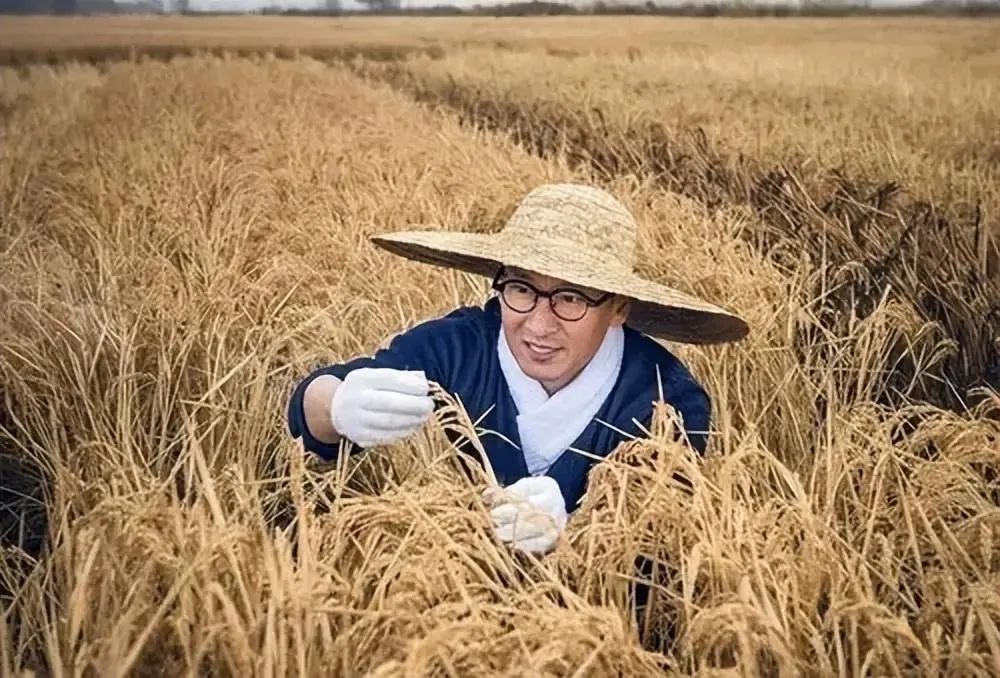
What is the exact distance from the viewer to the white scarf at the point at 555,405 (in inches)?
58.1

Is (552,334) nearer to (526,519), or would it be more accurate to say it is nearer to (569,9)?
(526,519)

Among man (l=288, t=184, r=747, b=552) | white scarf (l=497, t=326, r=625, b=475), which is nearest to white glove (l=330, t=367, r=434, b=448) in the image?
man (l=288, t=184, r=747, b=552)

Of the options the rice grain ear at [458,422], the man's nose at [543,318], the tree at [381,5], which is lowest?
the rice grain ear at [458,422]

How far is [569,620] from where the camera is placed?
1234 millimetres

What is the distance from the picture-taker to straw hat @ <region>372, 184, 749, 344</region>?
56.5 inches

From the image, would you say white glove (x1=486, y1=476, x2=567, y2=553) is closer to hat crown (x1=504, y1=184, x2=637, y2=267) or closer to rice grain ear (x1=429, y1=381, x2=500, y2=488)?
rice grain ear (x1=429, y1=381, x2=500, y2=488)

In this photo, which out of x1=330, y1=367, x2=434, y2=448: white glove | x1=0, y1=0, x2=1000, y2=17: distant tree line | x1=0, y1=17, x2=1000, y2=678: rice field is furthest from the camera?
x1=0, y1=0, x2=1000, y2=17: distant tree line

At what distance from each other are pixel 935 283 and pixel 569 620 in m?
0.79

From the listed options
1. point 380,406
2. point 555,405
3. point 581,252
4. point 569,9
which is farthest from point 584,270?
point 569,9

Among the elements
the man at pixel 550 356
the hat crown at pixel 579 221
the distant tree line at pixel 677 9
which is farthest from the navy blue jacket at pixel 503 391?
the distant tree line at pixel 677 9

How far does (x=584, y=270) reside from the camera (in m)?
1.43

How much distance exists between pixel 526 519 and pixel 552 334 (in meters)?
0.22

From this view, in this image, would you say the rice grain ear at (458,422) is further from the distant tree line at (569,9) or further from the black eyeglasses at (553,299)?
the distant tree line at (569,9)

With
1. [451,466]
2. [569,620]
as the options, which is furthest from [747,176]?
[569,620]
